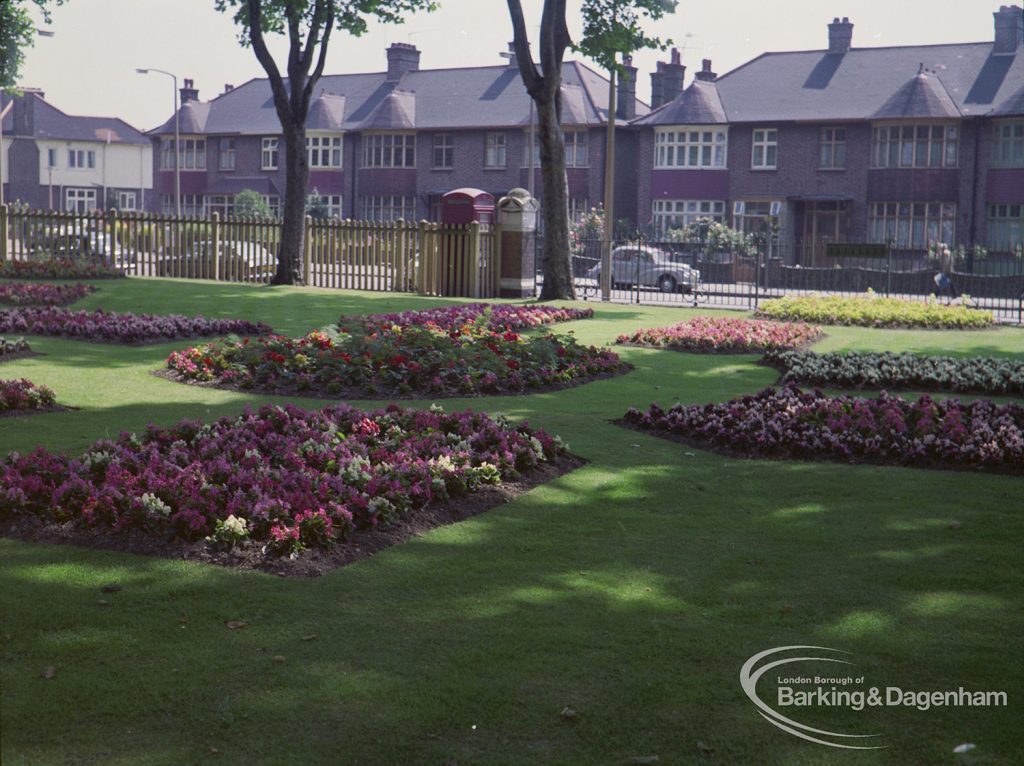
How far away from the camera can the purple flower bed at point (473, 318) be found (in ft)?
48.1

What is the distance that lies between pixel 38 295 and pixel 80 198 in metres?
70.0

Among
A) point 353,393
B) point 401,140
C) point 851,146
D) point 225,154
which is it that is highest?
point 401,140

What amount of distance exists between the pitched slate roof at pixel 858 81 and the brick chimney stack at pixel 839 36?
0.34m

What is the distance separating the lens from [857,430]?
8992mm

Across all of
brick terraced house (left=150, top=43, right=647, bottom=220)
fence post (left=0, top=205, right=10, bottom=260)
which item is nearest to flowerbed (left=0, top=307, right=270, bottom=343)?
fence post (left=0, top=205, right=10, bottom=260)

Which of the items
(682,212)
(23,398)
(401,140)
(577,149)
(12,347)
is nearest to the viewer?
(23,398)

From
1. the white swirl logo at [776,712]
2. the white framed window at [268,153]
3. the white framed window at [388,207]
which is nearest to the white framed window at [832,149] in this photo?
the white framed window at [388,207]

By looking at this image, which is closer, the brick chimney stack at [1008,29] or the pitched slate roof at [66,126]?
the brick chimney stack at [1008,29]

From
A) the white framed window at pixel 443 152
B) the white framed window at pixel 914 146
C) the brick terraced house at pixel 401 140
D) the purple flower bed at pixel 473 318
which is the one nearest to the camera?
the purple flower bed at pixel 473 318

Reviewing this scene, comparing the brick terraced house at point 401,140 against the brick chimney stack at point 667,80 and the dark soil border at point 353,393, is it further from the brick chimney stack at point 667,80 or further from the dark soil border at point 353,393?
the dark soil border at point 353,393

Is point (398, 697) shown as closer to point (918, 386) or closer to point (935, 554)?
point (935, 554)

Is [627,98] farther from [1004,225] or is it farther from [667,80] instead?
[1004,225]

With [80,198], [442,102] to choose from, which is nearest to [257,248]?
[442,102]

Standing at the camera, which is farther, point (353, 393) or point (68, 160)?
point (68, 160)
